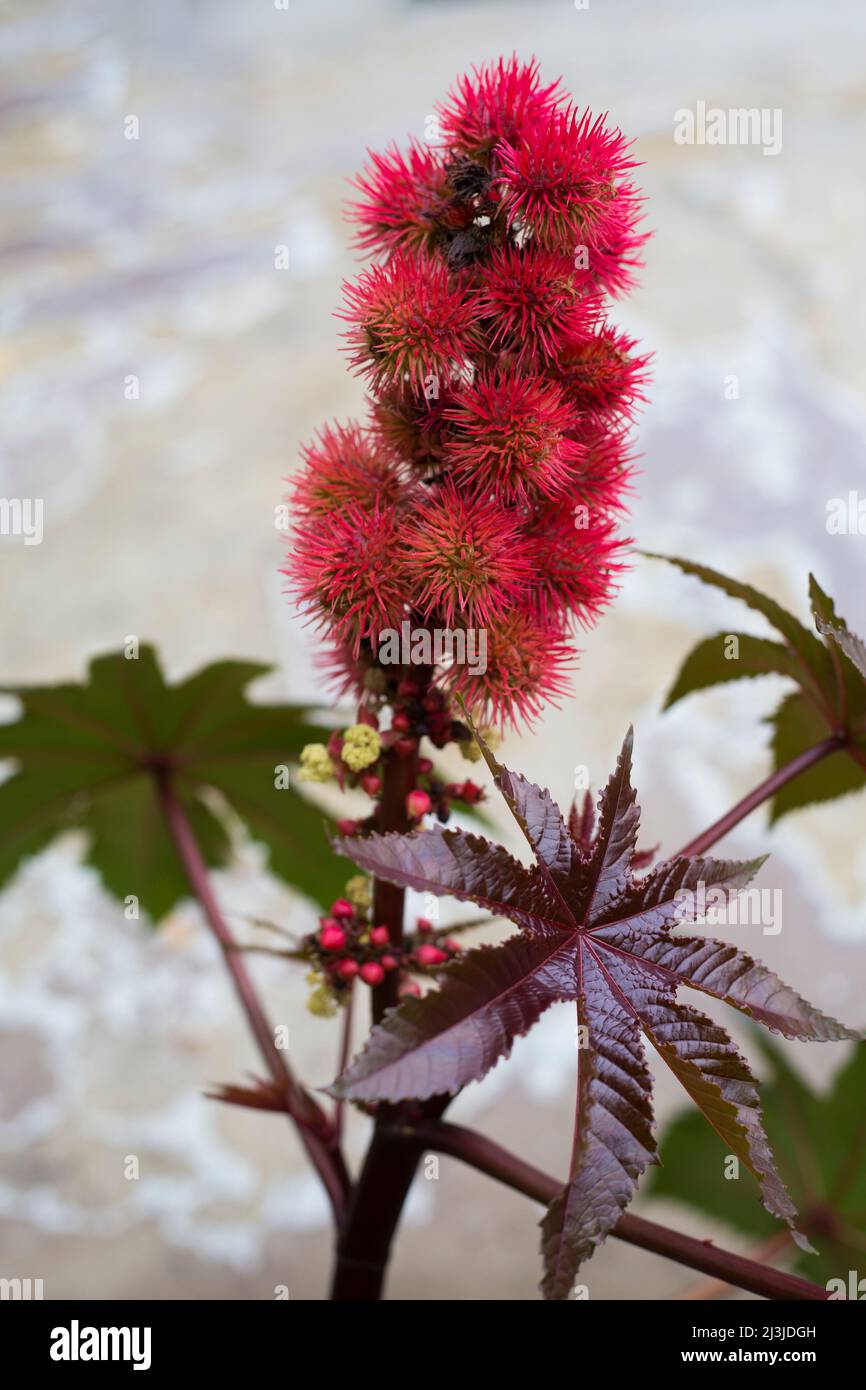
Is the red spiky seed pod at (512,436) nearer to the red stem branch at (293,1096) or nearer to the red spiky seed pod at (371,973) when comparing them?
the red spiky seed pod at (371,973)

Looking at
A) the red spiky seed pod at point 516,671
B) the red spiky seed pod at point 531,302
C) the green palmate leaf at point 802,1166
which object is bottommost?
the green palmate leaf at point 802,1166

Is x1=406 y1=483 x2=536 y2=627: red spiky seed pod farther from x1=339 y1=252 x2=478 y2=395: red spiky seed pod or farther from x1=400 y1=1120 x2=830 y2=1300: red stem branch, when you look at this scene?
x1=400 y1=1120 x2=830 y2=1300: red stem branch

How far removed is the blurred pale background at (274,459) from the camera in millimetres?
1219

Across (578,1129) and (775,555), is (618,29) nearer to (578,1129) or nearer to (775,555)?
(775,555)

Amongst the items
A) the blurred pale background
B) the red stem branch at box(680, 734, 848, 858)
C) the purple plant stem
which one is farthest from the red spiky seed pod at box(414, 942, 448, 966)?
the blurred pale background

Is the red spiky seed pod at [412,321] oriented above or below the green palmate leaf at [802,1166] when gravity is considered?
above

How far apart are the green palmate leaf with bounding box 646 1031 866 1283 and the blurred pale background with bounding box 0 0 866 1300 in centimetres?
21

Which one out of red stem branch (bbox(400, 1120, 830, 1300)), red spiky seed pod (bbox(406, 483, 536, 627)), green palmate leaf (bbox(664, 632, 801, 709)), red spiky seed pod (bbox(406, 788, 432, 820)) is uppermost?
red spiky seed pod (bbox(406, 483, 536, 627))

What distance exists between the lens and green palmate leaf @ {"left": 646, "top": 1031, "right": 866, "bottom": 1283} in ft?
3.02

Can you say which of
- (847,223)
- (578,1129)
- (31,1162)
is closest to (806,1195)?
(578,1129)

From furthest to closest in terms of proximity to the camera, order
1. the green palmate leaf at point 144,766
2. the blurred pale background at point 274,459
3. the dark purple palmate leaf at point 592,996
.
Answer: the blurred pale background at point 274,459 → the green palmate leaf at point 144,766 → the dark purple palmate leaf at point 592,996

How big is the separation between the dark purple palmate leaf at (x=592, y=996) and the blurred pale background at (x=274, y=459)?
0.43 meters

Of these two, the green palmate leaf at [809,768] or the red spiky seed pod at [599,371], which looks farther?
the green palmate leaf at [809,768]

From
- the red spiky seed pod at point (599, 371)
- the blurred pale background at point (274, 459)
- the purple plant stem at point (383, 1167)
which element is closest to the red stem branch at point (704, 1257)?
the purple plant stem at point (383, 1167)
